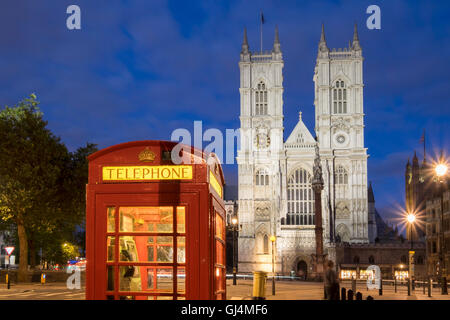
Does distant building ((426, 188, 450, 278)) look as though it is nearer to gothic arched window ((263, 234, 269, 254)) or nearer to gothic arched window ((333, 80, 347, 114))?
gothic arched window ((333, 80, 347, 114))

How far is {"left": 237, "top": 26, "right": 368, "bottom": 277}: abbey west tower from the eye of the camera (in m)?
73.6

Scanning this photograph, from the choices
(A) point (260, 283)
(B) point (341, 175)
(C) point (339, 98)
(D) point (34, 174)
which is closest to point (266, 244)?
(B) point (341, 175)

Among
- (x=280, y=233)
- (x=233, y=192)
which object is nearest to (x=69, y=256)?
(x=280, y=233)

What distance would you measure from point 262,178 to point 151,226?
7071 cm

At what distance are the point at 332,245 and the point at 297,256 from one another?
512 centimetres

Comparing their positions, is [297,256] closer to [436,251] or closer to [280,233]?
[280,233]

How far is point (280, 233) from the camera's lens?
72.6 m

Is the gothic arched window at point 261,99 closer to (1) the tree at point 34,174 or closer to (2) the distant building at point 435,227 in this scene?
(2) the distant building at point 435,227

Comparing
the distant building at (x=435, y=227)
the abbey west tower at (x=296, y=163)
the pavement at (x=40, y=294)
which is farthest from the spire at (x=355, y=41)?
the pavement at (x=40, y=294)

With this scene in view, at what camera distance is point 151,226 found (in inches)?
248

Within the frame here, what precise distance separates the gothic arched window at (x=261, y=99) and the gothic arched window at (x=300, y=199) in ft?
30.5

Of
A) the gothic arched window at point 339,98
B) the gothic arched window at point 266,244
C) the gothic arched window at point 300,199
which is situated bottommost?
the gothic arched window at point 266,244

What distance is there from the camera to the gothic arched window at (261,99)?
77.9 meters

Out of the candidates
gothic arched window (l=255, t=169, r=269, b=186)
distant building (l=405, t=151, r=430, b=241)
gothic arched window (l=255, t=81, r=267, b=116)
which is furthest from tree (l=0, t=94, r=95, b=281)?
distant building (l=405, t=151, r=430, b=241)
